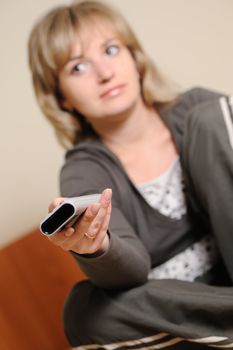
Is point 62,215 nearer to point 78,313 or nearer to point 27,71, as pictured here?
point 78,313

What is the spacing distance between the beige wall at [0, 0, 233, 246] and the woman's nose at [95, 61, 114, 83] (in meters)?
0.39

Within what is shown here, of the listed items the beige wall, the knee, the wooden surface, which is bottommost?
the wooden surface

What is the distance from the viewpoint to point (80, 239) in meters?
0.50

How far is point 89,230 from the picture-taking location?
0.49 metres

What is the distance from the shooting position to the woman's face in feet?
2.60

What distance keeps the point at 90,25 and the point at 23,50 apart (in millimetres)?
367

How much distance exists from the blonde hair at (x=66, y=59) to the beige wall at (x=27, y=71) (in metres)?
0.21

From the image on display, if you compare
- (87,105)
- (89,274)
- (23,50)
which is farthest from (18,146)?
(89,274)

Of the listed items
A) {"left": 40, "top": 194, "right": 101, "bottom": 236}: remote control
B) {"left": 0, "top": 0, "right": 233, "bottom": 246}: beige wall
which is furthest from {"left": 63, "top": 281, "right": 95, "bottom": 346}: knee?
{"left": 0, "top": 0, "right": 233, "bottom": 246}: beige wall

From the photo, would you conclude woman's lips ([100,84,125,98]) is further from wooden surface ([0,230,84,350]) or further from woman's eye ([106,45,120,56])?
wooden surface ([0,230,84,350])

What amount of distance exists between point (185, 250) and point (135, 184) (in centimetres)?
15

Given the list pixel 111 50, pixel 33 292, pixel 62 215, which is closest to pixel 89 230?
pixel 62 215

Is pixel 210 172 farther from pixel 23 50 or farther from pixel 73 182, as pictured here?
pixel 23 50

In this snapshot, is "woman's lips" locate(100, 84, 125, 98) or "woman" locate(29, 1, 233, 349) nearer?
"woman" locate(29, 1, 233, 349)
